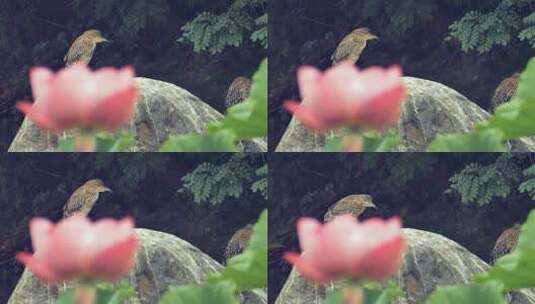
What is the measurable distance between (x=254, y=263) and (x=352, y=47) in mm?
1030

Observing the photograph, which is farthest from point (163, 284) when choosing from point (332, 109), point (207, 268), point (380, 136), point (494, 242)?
point (332, 109)

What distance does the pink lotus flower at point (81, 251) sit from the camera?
4.94ft

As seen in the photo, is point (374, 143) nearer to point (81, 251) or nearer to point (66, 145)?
point (66, 145)

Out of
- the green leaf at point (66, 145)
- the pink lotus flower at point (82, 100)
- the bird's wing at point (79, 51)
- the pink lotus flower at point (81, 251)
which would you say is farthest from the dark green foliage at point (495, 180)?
the pink lotus flower at point (81, 251)

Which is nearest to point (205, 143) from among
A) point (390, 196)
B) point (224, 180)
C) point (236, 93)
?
point (224, 180)

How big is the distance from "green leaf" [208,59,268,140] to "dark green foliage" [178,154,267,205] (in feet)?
0.48

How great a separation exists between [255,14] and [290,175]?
2.62ft

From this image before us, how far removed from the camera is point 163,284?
5.05 m

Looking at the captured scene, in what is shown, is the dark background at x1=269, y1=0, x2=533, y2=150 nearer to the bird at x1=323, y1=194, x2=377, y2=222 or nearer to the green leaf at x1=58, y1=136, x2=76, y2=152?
the bird at x1=323, y1=194, x2=377, y2=222

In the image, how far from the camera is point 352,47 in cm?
511

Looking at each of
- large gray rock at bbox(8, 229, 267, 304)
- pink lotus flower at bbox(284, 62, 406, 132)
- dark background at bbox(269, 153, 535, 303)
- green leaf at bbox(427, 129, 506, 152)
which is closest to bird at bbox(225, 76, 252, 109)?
dark background at bbox(269, 153, 535, 303)

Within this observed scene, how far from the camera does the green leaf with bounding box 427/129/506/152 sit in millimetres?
4957

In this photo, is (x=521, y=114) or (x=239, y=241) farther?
(x=239, y=241)

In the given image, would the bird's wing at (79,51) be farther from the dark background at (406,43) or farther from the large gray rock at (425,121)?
the large gray rock at (425,121)
